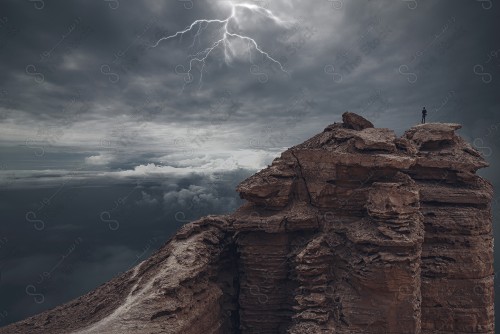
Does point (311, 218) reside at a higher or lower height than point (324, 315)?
higher

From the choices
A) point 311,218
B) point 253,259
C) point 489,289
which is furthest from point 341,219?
point 489,289

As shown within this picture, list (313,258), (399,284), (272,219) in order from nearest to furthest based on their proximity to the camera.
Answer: (399,284), (313,258), (272,219)

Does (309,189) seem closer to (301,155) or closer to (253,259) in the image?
(301,155)

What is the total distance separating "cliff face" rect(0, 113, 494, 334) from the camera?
1030 inches

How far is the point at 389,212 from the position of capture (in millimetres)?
27359

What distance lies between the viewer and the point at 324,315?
87.2 feet

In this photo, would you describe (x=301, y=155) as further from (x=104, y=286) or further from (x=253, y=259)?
(x=104, y=286)

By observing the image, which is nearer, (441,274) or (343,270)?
(343,270)

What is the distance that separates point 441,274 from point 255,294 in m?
17.2

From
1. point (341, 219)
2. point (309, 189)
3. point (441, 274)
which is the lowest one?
point (441, 274)

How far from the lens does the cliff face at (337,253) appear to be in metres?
26.2

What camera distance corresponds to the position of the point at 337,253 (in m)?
28.8

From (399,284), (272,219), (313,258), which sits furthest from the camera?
(272,219)

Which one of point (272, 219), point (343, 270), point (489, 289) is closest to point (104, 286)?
point (272, 219)
